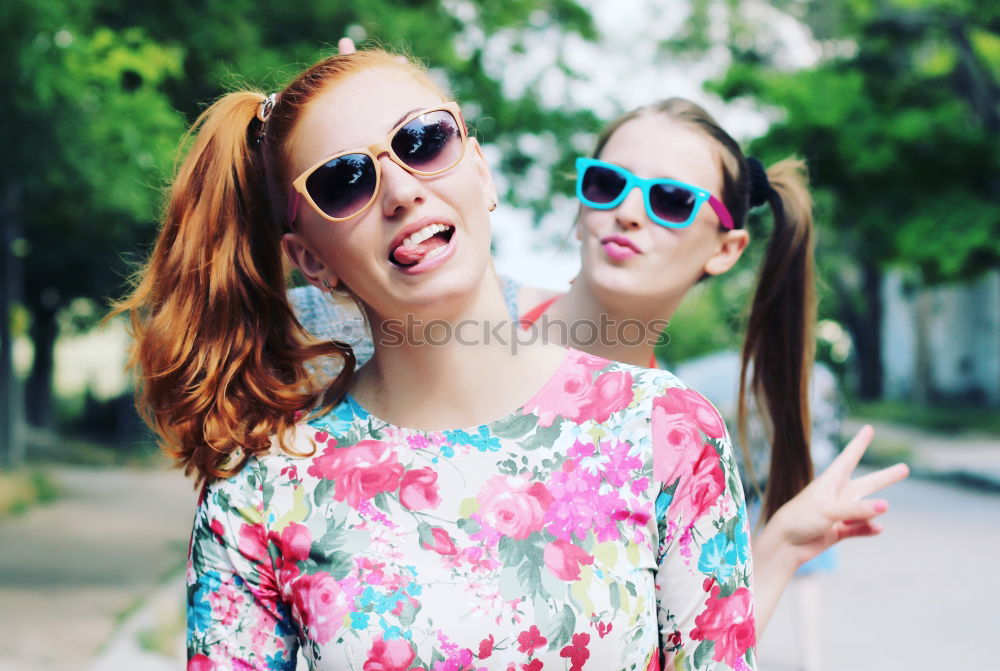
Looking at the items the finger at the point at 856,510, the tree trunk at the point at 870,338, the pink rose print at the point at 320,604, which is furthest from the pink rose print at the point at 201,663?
the tree trunk at the point at 870,338

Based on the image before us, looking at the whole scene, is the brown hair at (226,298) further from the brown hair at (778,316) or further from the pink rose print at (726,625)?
the brown hair at (778,316)

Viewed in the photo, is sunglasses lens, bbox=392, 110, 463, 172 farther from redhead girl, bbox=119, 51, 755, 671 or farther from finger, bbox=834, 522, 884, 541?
finger, bbox=834, 522, 884, 541

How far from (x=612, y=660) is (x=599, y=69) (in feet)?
52.6

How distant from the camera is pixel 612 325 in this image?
8.48 ft

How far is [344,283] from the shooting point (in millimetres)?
1917

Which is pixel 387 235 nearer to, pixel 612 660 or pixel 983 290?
pixel 612 660

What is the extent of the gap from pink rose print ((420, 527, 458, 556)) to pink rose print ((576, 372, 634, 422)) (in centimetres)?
29

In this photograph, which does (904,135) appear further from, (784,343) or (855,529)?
(855,529)

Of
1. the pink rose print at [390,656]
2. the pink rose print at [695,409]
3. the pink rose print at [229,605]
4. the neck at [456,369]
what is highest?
the neck at [456,369]

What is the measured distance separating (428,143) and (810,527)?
1.13 metres

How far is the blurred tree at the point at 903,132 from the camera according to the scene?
14406 millimetres

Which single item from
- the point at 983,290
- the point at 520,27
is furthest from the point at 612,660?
the point at 983,290

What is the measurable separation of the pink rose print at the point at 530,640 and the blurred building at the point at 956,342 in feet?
83.2

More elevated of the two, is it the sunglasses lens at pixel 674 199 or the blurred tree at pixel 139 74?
the blurred tree at pixel 139 74
